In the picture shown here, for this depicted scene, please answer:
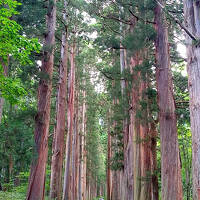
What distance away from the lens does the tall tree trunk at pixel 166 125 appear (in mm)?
6762

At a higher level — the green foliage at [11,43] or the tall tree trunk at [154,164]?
the green foliage at [11,43]

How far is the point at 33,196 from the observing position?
7191 millimetres

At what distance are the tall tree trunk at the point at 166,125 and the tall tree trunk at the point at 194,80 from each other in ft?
11.0

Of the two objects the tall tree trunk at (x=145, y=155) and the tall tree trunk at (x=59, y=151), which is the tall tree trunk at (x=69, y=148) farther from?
the tall tree trunk at (x=145, y=155)

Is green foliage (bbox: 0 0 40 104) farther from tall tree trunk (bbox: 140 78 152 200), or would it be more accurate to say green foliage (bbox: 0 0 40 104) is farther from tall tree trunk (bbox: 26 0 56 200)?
tall tree trunk (bbox: 140 78 152 200)

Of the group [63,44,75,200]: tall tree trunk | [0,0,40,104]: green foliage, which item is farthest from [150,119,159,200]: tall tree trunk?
[0,0,40,104]: green foliage

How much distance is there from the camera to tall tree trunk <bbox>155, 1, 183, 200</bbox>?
6762mm

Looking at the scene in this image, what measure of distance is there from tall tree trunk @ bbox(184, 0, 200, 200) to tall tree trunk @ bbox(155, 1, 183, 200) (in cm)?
336

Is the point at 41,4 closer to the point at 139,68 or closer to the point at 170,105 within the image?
the point at 139,68

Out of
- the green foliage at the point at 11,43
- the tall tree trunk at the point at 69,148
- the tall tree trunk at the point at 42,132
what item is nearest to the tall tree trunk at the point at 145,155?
the tall tree trunk at the point at 42,132

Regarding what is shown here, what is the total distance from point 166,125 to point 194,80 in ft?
12.2

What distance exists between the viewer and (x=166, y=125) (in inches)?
283

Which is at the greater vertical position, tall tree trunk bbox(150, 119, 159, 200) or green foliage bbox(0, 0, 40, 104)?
green foliage bbox(0, 0, 40, 104)

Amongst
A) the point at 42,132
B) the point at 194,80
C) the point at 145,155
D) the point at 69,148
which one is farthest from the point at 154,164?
the point at 194,80
